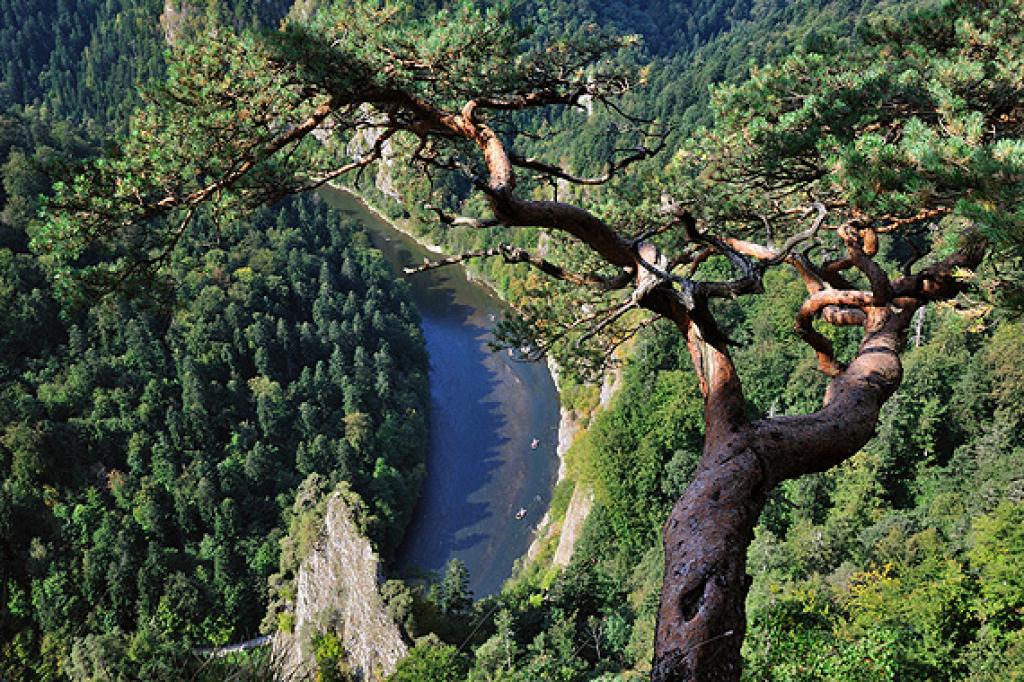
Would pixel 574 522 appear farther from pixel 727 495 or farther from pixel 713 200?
pixel 727 495

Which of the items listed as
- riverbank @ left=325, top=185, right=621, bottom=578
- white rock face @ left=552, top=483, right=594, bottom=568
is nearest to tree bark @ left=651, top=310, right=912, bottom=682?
riverbank @ left=325, top=185, right=621, bottom=578

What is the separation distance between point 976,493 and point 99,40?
362 ft

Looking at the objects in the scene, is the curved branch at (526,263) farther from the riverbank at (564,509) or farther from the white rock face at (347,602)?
the riverbank at (564,509)

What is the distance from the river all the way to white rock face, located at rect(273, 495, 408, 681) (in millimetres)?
4920

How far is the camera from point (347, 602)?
1948cm

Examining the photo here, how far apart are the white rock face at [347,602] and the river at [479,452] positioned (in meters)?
4.92

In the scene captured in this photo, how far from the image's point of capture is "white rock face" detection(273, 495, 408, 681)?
1775cm

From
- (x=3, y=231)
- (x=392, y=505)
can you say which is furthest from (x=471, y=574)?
(x=3, y=231)

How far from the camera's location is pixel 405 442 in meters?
35.4

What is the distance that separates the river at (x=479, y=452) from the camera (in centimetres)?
3052

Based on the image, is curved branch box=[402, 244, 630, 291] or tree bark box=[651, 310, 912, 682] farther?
curved branch box=[402, 244, 630, 291]

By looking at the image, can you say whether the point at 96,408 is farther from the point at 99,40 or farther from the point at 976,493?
the point at 99,40

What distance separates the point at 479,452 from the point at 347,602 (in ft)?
57.1

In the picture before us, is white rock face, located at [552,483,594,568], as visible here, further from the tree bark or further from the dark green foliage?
the tree bark
